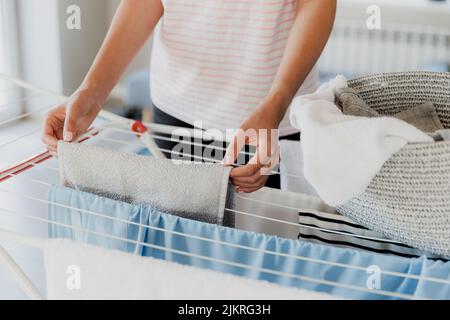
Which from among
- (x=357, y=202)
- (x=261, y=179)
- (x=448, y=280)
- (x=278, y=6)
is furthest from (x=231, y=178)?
(x=278, y=6)

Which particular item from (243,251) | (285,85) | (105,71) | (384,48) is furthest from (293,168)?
(384,48)

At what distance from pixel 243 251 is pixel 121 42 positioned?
1.81ft

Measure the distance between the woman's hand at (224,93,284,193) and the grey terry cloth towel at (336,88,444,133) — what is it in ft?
0.36

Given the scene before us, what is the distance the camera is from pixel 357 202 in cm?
84

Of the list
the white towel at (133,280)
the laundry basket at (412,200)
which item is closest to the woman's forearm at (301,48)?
the laundry basket at (412,200)

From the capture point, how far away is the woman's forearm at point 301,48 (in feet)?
3.35

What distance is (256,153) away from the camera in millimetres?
893

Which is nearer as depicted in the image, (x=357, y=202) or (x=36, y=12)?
(x=357, y=202)

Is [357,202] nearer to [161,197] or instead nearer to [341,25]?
[161,197]

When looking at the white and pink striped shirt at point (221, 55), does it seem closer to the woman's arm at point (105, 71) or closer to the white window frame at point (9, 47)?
the woman's arm at point (105, 71)

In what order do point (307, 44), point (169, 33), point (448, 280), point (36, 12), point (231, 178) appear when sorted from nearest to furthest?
point (448, 280) < point (231, 178) < point (307, 44) < point (169, 33) < point (36, 12)

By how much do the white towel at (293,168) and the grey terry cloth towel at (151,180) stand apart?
19 cm

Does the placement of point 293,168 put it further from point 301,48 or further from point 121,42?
point 121,42

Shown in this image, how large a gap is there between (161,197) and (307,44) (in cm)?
38
